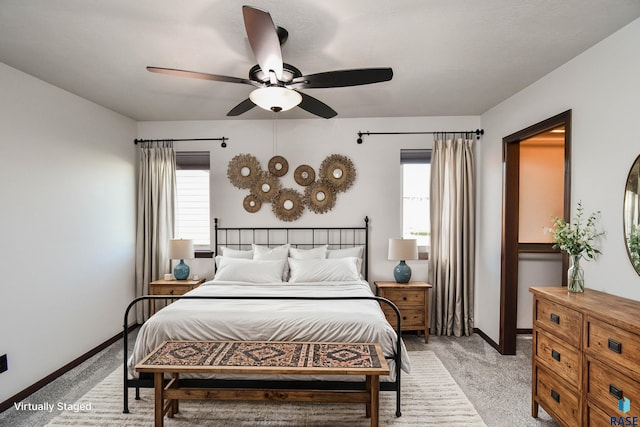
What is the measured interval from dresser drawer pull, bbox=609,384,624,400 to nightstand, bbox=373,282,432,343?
2.31 metres

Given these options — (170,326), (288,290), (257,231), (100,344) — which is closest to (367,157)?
(257,231)

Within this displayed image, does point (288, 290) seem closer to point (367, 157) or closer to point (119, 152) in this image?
point (367, 157)

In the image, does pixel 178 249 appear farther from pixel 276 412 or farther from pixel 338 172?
pixel 276 412

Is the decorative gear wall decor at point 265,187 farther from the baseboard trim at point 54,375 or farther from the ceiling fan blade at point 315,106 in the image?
the baseboard trim at point 54,375

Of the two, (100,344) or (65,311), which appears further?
(100,344)

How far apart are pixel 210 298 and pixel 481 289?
327 cm

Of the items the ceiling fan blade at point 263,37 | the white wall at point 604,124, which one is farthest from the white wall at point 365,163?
the ceiling fan blade at point 263,37

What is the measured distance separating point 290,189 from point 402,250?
163 centimetres

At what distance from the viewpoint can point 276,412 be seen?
265cm

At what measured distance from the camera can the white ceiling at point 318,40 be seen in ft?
6.88

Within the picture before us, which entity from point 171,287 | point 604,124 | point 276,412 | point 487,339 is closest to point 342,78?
point 604,124

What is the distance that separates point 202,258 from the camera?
4.75 metres

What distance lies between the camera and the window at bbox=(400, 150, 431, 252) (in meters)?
4.71

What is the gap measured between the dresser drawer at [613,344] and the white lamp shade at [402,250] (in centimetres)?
224
